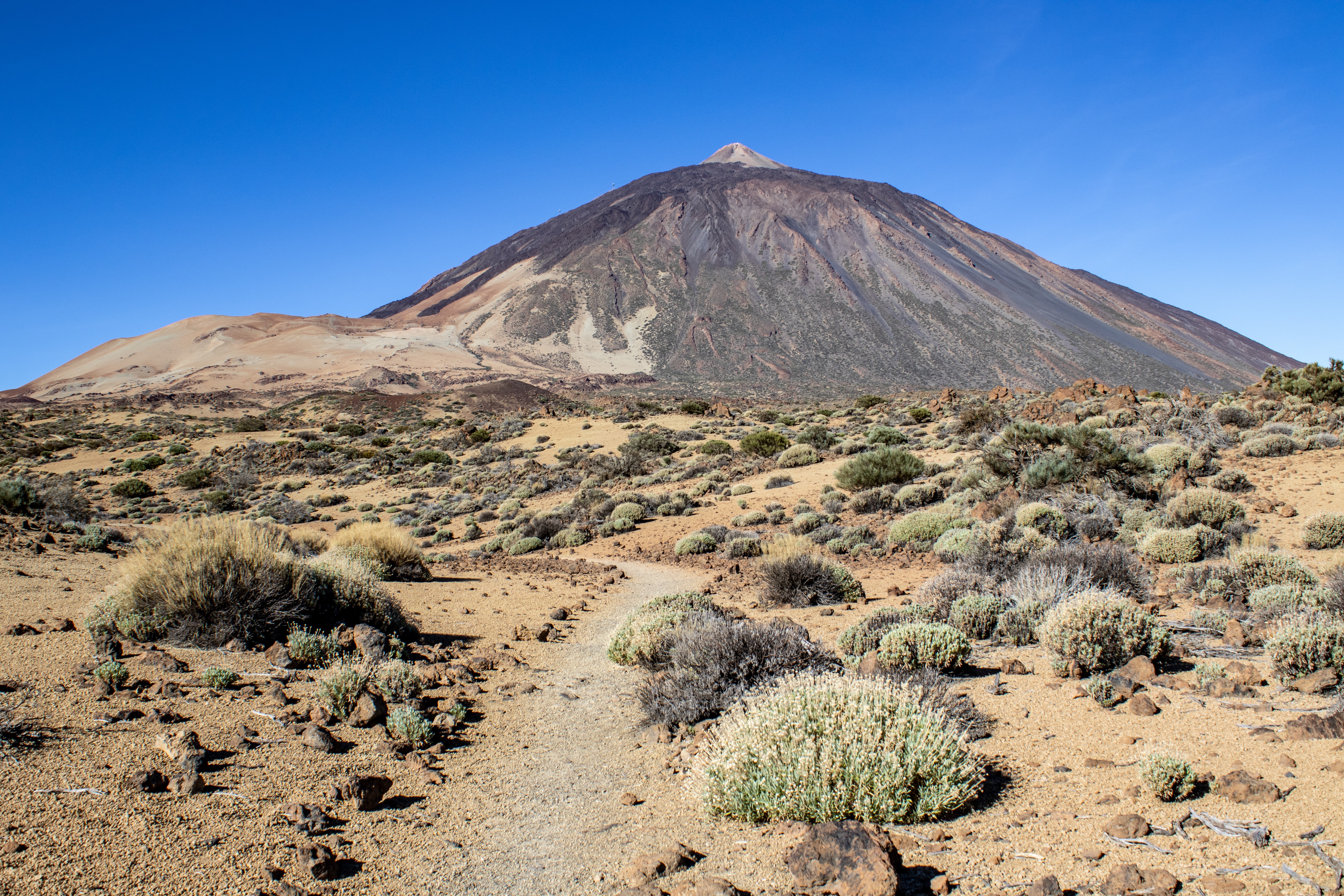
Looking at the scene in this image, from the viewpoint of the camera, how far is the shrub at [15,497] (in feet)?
42.7

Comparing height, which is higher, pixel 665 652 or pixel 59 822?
pixel 59 822

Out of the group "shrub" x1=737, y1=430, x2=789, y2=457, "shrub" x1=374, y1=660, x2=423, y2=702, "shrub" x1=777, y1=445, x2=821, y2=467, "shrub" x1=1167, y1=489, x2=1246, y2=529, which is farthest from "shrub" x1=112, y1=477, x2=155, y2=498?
"shrub" x1=1167, y1=489, x2=1246, y2=529

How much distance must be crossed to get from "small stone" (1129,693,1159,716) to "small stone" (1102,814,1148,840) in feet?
4.91

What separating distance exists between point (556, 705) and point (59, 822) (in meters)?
3.37

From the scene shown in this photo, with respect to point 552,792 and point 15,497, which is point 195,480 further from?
point 552,792

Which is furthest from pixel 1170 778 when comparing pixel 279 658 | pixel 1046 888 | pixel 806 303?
pixel 806 303

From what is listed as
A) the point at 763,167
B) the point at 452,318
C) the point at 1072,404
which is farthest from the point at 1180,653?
the point at 763,167

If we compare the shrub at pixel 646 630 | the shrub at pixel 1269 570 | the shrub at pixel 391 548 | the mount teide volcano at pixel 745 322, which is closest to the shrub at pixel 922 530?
the shrub at pixel 1269 570

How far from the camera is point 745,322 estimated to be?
351 ft

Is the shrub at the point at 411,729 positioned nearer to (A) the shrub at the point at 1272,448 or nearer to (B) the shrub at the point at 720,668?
(B) the shrub at the point at 720,668

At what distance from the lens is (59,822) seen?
319cm

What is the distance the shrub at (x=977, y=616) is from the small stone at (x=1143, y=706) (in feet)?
6.66

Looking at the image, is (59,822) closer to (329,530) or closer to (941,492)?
(941,492)

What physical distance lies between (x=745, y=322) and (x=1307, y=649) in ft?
343
